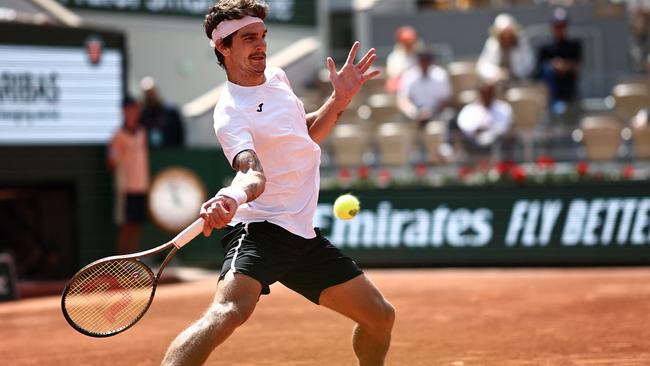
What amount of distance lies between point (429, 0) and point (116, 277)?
16.4m

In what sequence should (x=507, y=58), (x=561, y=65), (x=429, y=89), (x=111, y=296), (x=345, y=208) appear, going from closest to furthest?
(x=111, y=296)
(x=345, y=208)
(x=561, y=65)
(x=429, y=89)
(x=507, y=58)

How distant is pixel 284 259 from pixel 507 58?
1172 centimetres

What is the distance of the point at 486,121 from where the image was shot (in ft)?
49.2

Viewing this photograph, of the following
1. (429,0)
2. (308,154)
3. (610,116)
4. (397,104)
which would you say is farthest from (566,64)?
(308,154)

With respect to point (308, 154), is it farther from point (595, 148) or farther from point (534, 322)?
point (595, 148)

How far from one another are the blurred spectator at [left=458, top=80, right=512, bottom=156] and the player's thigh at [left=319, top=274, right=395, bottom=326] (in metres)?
9.57

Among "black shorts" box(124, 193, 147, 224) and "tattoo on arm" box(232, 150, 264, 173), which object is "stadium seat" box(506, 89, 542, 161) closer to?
"black shorts" box(124, 193, 147, 224)

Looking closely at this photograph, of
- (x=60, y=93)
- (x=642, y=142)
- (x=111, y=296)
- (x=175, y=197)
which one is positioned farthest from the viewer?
(x=175, y=197)

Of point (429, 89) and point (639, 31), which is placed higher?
point (639, 31)

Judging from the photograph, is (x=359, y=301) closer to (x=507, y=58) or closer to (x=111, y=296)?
(x=111, y=296)

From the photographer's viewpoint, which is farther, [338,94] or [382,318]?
[338,94]

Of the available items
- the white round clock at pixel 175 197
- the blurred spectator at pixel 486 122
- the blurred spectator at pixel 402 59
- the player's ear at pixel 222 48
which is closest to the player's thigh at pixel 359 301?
the player's ear at pixel 222 48

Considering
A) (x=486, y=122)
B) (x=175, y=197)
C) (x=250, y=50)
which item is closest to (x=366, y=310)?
(x=250, y=50)

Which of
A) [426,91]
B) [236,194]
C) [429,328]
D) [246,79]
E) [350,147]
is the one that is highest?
[246,79]
